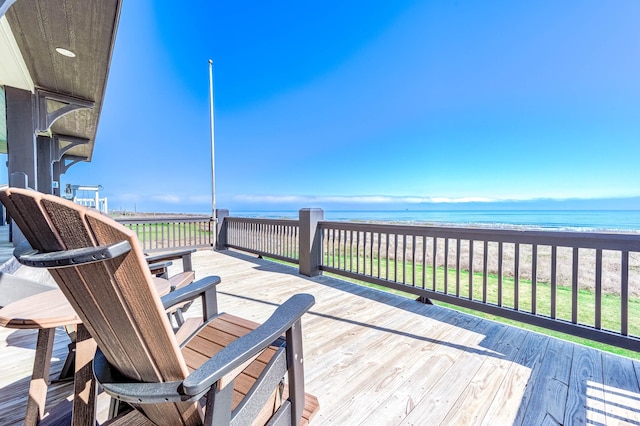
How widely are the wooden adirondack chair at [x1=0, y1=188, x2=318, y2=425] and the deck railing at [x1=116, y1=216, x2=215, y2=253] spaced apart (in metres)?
5.99

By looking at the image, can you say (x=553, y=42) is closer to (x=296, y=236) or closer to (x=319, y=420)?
(x=296, y=236)

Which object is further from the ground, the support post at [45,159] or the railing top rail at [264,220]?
the support post at [45,159]

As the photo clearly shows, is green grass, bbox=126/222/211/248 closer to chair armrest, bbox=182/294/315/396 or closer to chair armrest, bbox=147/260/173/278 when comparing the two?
chair armrest, bbox=147/260/173/278

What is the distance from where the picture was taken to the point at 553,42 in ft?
32.3

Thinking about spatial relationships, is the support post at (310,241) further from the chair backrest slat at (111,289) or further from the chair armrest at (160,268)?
the chair backrest slat at (111,289)

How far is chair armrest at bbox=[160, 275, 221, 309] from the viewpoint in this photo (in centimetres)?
112

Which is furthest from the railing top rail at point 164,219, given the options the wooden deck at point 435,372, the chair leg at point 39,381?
the chair leg at point 39,381

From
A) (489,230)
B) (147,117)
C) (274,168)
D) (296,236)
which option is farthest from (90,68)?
(274,168)

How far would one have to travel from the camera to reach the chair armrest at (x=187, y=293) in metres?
1.12

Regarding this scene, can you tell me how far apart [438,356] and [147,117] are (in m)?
27.2

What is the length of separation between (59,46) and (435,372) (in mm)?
4789

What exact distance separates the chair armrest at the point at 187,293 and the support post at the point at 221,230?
5.66 metres

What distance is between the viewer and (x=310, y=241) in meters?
4.24

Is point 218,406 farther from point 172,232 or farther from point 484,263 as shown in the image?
point 172,232
